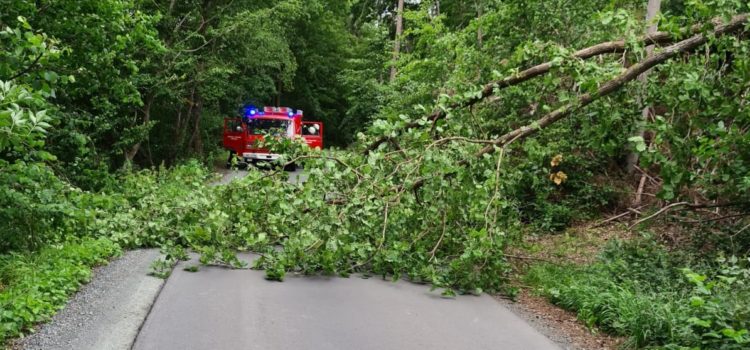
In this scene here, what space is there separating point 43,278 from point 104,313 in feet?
3.88

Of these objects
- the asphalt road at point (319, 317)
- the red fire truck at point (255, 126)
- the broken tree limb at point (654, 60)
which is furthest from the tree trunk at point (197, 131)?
the broken tree limb at point (654, 60)

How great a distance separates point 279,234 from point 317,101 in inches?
1294

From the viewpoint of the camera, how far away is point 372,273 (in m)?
7.93

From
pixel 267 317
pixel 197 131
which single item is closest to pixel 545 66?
pixel 267 317

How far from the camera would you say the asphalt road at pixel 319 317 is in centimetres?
511

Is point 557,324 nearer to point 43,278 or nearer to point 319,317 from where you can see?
point 319,317

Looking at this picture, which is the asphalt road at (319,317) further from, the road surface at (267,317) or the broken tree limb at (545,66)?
the broken tree limb at (545,66)

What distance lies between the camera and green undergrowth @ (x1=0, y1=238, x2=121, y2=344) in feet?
17.0

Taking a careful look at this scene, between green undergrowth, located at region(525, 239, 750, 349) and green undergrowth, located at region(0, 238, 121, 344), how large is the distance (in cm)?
527

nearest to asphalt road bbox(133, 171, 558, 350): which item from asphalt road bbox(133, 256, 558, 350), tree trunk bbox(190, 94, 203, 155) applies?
asphalt road bbox(133, 256, 558, 350)

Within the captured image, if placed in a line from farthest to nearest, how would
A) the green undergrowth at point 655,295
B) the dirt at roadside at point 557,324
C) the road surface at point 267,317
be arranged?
the dirt at roadside at point 557,324, the road surface at point 267,317, the green undergrowth at point 655,295

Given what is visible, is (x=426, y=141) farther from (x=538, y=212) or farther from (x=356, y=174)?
(x=538, y=212)

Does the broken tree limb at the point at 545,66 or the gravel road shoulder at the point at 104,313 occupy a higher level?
the broken tree limb at the point at 545,66

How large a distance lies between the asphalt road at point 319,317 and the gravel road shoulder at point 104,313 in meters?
0.16
